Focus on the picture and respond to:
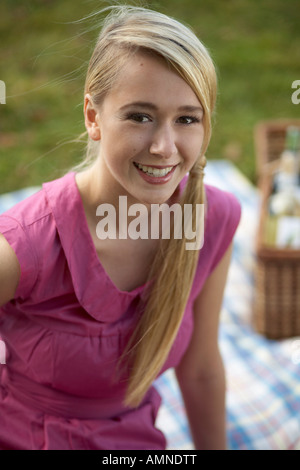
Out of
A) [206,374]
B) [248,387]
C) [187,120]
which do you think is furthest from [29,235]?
[248,387]

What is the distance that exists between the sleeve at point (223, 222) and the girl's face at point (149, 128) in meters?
0.19

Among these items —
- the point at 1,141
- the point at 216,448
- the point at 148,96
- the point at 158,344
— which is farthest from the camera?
the point at 1,141

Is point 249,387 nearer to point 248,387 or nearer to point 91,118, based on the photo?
point 248,387

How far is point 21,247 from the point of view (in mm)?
895

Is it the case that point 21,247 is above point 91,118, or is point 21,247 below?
below

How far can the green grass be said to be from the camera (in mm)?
2930

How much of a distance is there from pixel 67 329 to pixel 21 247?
0.19m

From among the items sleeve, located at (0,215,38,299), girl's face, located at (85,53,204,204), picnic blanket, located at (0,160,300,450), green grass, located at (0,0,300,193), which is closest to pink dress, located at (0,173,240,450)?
sleeve, located at (0,215,38,299)

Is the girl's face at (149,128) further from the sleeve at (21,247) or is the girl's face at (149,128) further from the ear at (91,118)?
the sleeve at (21,247)

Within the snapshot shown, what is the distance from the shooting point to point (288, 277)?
1.78 meters

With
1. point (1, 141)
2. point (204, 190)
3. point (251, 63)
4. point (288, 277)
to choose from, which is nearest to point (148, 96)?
point (204, 190)
